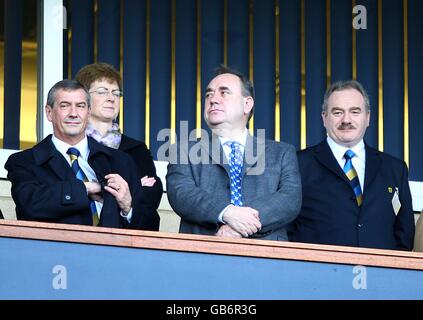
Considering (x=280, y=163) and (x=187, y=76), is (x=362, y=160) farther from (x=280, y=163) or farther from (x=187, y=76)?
(x=187, y=76)

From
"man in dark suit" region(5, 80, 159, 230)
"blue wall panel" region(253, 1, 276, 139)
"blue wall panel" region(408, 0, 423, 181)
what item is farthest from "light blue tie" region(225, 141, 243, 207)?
"blue wall panel" region(408, 0, 423, 181)

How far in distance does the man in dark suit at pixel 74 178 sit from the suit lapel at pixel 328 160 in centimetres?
85

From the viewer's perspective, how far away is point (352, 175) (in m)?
7.20

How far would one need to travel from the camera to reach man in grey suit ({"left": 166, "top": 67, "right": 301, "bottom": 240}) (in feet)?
21.5

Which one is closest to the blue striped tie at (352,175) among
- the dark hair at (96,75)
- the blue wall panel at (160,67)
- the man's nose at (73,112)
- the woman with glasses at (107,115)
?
the woman with glasses at (107,115)

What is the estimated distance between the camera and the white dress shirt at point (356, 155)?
7.22m

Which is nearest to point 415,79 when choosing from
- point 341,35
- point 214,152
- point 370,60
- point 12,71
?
point 370,60

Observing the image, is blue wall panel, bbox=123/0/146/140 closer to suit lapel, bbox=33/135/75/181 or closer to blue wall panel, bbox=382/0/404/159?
blue wall panel, bbox=382/0/404/159

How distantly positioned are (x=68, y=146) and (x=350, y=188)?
1.33 m

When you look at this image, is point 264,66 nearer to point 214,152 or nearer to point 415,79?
point 415,79

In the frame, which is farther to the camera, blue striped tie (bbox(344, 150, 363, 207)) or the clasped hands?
blue striped tie (bbox(344, 150, 363, 207))

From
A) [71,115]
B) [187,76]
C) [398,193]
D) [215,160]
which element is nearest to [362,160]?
[398,193]

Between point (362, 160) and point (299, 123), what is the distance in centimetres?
183

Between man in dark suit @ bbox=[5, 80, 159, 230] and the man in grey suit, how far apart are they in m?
0.22
